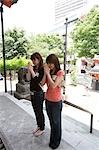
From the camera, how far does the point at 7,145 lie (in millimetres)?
2697

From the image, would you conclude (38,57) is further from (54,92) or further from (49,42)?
(49,42)

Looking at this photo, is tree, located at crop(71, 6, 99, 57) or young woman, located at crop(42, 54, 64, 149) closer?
young woman, located at crop(42, 54, 64, 149)

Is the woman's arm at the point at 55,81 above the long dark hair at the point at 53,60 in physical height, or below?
below

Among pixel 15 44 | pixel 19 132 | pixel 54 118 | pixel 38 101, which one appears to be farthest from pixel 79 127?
pixel 15 44

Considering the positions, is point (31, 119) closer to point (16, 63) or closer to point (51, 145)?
point (51, 145)

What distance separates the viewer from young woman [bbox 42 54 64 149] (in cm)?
228

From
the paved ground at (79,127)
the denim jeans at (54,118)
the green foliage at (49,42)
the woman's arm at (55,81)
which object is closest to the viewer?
the woman's arm at (55,81)

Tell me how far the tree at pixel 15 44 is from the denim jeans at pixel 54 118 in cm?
1377

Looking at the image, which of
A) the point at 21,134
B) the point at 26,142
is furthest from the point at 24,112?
the point at 26,142

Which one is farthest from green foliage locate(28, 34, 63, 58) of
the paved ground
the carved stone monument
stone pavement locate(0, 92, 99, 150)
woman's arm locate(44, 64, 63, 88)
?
woman's arm locate(44, 64, 63, 88)

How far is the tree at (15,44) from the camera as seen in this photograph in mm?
16031

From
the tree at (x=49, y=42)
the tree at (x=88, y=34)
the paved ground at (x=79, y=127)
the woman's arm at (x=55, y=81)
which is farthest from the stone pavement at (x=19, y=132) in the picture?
the tree at (x=49, y=42)

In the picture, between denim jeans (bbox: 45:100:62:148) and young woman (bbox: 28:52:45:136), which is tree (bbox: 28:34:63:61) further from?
denim jeans (bbox: 45:100:62:148)

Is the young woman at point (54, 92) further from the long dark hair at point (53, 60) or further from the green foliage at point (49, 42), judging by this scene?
the green foliage at point (49, 42)
